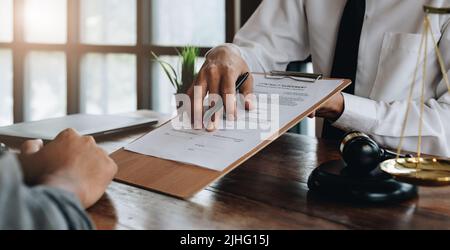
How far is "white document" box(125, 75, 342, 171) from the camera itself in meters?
1.07

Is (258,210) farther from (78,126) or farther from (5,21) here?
(5,21)

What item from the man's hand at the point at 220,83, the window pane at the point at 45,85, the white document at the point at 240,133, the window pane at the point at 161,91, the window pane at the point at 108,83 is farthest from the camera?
the window pane at the point at 45,85

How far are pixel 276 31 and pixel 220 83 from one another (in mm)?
777

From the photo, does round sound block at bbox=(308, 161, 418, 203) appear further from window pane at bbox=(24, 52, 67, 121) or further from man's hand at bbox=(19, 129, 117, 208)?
window pane at bbox=(24, 52, 67, 121)

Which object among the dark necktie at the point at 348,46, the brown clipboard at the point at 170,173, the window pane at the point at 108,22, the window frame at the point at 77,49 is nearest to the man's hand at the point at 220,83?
the brown clipboard at the point at 170,173

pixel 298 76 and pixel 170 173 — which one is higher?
pixel 298 76

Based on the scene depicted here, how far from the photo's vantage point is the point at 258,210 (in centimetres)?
92

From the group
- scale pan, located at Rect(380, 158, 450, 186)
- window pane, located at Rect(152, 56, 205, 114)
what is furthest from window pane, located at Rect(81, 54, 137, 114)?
scale pan, located at Rect(380, 158, 450, 186)

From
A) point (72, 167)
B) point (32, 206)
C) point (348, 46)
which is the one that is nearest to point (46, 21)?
point (348, 46)

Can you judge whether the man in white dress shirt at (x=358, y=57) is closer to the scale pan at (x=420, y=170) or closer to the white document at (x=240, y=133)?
the white document at (x=240, y=133)

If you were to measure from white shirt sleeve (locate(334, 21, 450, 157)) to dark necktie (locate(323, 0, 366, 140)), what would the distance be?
0.72 ft

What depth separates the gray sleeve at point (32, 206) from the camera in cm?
57

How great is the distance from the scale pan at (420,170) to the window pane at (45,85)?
11.8ft
